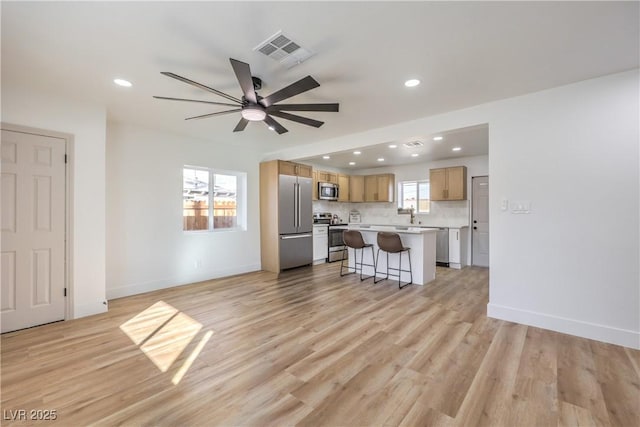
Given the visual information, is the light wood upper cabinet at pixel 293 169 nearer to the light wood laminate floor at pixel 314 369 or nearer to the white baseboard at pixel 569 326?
the light wood laminate floor at pixel 314 369

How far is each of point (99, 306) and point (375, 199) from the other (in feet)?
20.7

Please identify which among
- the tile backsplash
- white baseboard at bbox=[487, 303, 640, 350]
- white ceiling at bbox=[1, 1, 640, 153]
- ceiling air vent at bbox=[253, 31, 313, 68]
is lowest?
white baseboard at bbox=[487, 303, 640, 350]

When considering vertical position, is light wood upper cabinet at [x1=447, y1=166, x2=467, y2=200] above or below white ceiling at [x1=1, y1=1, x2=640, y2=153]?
below

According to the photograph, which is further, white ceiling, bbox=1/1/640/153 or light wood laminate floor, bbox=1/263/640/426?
white ceiling, bbox=1/1/640/153

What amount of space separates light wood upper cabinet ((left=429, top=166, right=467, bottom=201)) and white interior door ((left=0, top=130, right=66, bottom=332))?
6.78m

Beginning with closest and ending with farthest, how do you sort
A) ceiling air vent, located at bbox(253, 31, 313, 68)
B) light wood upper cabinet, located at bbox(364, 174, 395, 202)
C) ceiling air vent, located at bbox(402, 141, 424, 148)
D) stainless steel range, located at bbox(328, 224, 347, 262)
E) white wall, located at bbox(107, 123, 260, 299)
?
ceiling air vent, located at bbox(253, 31, 313, 68) → white wall, located at bbox(107, 123, 260, 299) → ceiling air vent, located at bbox(402, 141, 424, 148) → stainless steel range, located at bbox(328, 224, 347, 262) → light wood upper cabinet, located at bbox(364, 174, 395, 202)

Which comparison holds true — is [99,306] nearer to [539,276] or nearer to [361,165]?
[539,276]

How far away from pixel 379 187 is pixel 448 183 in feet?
6.04

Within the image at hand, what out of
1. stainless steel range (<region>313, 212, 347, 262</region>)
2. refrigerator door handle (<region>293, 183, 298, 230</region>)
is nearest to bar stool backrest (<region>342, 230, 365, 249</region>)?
refrigerator door handle (<region>293, 183, 298, 230</region>)

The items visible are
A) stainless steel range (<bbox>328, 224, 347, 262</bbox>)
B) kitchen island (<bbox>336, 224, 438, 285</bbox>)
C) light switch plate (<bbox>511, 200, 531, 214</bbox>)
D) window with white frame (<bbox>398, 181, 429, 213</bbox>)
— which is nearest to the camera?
light switch plate (<bbox>511, 200, 531, 214</bbox>)

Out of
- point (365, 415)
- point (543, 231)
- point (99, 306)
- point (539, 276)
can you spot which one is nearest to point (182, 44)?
point (365, 415)

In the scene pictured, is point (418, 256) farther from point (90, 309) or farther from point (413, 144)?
point (90, 309)

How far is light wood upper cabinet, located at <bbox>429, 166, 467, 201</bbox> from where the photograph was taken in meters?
6.31

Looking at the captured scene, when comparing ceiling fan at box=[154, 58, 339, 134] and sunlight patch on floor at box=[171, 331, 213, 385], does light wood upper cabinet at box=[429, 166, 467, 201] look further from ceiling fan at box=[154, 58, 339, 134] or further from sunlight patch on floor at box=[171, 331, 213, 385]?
sunlight patch on floor at box=[171, 331, 213, 385]
